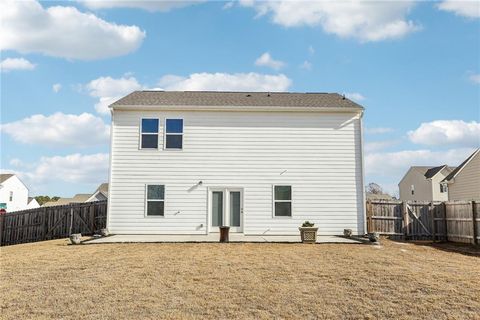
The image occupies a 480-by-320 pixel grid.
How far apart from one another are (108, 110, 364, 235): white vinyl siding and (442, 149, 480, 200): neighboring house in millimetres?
14238

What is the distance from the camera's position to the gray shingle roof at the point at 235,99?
57.2 feet

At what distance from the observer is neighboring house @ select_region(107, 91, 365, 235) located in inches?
658

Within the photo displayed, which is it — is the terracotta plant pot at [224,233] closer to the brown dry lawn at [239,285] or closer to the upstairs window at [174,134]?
the brown dry lawn at [239,285]

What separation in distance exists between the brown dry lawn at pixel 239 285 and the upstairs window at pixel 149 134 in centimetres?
659

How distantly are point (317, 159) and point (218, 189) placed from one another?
14.3 ft

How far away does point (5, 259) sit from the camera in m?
11.1

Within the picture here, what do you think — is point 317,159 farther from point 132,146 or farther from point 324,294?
point 324,294

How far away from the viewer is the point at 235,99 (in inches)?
718

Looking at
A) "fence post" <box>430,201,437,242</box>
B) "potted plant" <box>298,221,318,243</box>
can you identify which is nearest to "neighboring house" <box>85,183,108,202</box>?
"potted plant" <box>298,221,318,243</box>

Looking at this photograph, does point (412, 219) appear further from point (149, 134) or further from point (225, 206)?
point (149, 134)

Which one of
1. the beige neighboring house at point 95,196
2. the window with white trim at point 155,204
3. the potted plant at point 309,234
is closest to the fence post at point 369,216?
the potted plant at point 309,234

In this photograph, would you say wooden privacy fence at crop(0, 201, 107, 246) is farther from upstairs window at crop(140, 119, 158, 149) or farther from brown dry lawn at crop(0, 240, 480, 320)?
brown dry lawn at crop(0, 240, 480, 320)

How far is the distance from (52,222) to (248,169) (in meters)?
10.3

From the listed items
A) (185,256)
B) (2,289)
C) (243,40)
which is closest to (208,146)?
(243,40)
